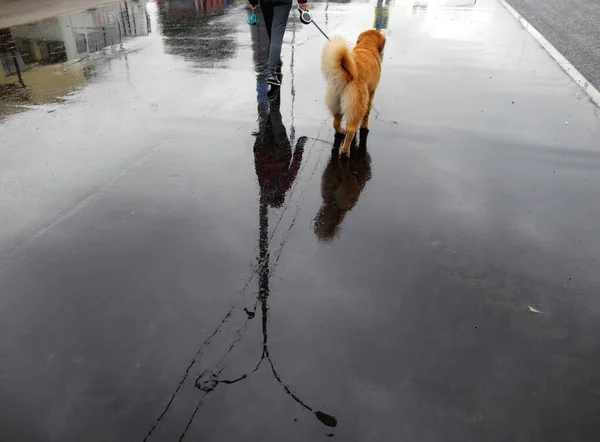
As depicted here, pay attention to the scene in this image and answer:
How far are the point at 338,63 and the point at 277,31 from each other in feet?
9.70

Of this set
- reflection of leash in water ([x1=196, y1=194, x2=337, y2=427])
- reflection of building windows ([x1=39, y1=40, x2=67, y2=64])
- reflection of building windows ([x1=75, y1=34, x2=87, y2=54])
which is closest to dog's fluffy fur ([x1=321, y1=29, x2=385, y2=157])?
reflection of leash in water ([x1=196, y1=194, x2=337, y2=427])

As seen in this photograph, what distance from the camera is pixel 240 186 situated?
4.12 meters

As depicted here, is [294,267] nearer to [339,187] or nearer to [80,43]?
[339,187]

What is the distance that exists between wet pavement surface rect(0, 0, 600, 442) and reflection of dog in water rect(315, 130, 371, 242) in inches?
0.8

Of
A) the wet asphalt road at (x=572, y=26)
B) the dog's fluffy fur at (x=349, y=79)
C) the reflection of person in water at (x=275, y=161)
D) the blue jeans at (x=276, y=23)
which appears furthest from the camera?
the wet asphalt road at (x=572, y=26)

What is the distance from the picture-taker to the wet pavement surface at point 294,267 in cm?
223

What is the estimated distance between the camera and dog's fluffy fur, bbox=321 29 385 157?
418cm

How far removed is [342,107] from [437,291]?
2.33m

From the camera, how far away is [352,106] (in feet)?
14.7

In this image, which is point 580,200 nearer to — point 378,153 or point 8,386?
point 378,153

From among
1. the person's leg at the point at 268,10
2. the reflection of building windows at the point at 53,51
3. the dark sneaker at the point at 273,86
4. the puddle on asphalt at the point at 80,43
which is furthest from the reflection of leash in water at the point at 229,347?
the reflection of building windows at the point at 53,51

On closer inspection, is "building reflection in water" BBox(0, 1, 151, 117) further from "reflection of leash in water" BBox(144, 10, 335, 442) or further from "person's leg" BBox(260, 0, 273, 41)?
"reflection of leash in water" BBox(144, 10, 335, 442)

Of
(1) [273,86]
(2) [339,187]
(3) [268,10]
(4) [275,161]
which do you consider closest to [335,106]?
(4) [275,161]

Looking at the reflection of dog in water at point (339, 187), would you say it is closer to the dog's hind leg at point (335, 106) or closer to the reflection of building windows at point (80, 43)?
the dog's hind leg at point (335, 106)
